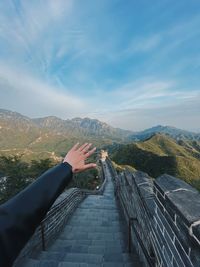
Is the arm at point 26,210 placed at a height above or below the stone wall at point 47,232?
above

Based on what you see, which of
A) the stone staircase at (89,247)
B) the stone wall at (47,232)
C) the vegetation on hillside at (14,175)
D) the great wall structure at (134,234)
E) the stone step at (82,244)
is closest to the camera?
→ the great wall structure at (134,234)

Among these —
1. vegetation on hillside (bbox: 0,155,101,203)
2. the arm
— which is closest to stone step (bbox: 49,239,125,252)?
the arm

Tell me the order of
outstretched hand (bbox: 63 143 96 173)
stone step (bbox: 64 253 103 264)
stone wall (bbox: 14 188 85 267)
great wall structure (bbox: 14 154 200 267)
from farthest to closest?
1. stone step (bbox: 64 253 103 264)
2. stone wall (bbox: 14 188 85 267)
3. great wall structure (bbox: 14 154 200 267)
4. outstretched hand (bbox: 63 143 96 173)

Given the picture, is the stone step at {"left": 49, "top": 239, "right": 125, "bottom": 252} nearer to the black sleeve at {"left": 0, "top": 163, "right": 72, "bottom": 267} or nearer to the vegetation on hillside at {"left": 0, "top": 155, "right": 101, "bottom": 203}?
the black sleeve at {"left": 0, "top": 163, "right": 72, "bottom": 267}

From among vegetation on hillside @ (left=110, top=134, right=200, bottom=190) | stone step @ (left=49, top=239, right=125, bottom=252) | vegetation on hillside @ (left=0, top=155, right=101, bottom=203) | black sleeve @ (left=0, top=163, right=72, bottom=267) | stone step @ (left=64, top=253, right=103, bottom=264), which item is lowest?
vegetation on hillside @ (left=110, top=134, right=200, bottom=190)

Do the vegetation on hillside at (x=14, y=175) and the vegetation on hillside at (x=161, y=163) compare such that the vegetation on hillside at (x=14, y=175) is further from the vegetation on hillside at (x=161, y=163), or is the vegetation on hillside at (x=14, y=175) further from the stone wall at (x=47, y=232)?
the vegetation on hillside at (x=161, y=163)

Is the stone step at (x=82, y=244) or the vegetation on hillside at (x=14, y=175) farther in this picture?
the vegetation on hillside at (x=14, y=175)

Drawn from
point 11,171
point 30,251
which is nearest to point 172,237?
point 30,251

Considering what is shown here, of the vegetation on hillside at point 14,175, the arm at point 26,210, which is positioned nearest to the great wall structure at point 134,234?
the arm at point 26,210
